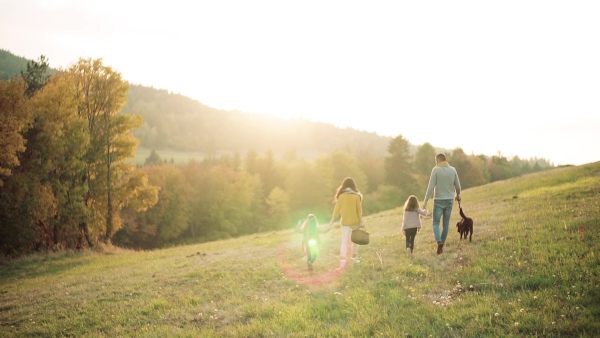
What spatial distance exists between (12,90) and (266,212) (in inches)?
2318

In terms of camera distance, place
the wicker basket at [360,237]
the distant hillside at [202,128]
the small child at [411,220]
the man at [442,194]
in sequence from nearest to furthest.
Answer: the wicker basket at [360,237]
the man at [442,194]
the small child at [411,220]
the distant hillside at [202,128]

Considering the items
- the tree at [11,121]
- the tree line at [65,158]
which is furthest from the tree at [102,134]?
the tree at [11,121]

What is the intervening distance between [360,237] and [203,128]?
171454 millimetres

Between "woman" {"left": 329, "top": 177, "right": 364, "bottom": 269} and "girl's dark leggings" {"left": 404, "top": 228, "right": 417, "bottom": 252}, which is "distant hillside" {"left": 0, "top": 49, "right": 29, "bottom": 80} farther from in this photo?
"girl's dark leggings" {"left": 404, "top": 228, "right": 417, "bottom": 252}

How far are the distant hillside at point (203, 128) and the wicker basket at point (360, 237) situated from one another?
14097cm

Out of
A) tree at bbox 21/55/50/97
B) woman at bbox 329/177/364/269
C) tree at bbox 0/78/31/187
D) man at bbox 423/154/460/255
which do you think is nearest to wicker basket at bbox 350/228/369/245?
woman at bbox 329/177/364/269

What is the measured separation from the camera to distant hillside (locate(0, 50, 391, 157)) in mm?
162250

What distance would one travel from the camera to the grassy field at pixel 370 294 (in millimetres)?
6699

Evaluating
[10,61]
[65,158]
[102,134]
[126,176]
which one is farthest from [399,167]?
[10,61]

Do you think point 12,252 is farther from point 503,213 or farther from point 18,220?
point 503,213

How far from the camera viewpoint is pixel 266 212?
263 feet

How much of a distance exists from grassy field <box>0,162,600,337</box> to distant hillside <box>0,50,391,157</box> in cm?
13915

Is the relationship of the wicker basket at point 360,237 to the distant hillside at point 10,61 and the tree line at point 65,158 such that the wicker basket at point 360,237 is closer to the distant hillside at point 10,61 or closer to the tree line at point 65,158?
the tree line at point 65,158

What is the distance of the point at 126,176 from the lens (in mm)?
31234
